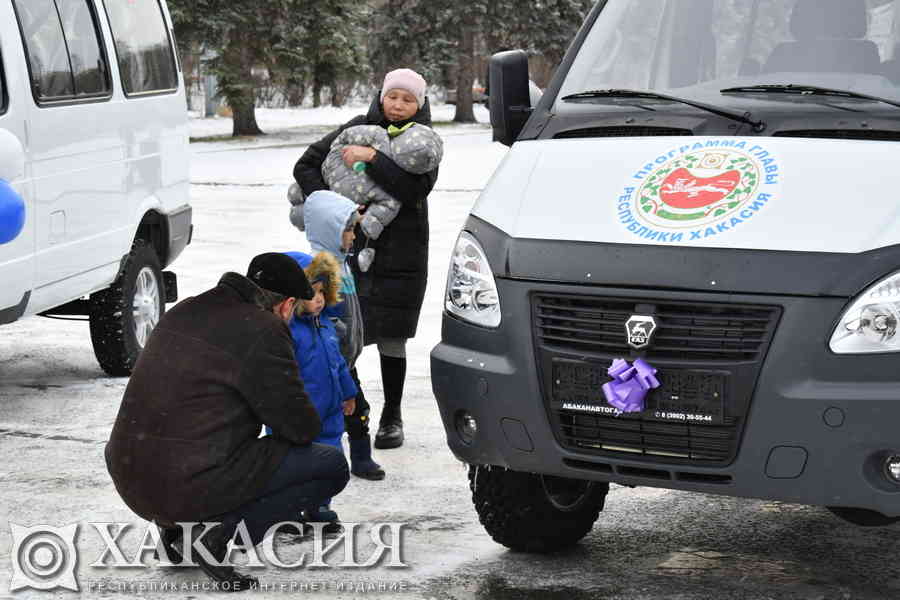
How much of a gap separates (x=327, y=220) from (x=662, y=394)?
204cm

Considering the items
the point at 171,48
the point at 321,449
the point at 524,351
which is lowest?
the point at 321,449

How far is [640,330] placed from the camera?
4.38 metres

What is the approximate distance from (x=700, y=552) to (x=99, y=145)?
4.11 meters

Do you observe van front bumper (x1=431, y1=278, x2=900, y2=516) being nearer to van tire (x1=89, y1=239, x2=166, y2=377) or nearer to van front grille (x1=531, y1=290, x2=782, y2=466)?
van front grille (x1=531, y1=290, x2=782, y2=466)

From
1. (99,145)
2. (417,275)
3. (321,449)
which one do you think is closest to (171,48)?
(99,145)

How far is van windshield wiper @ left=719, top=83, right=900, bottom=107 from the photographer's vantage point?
4801 millimetres

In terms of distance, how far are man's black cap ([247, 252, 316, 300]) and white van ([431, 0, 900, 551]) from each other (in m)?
0.49

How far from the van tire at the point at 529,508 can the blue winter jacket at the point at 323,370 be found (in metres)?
0.50

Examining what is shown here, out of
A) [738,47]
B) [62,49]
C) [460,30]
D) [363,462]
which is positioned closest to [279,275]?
[363,462]

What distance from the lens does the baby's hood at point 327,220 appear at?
238 inches

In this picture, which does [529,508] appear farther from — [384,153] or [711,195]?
[384,153]

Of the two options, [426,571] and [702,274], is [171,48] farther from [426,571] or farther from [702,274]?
[702,274]

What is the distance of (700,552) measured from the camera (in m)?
5.37

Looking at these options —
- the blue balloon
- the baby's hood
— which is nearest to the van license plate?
the baby's hood
